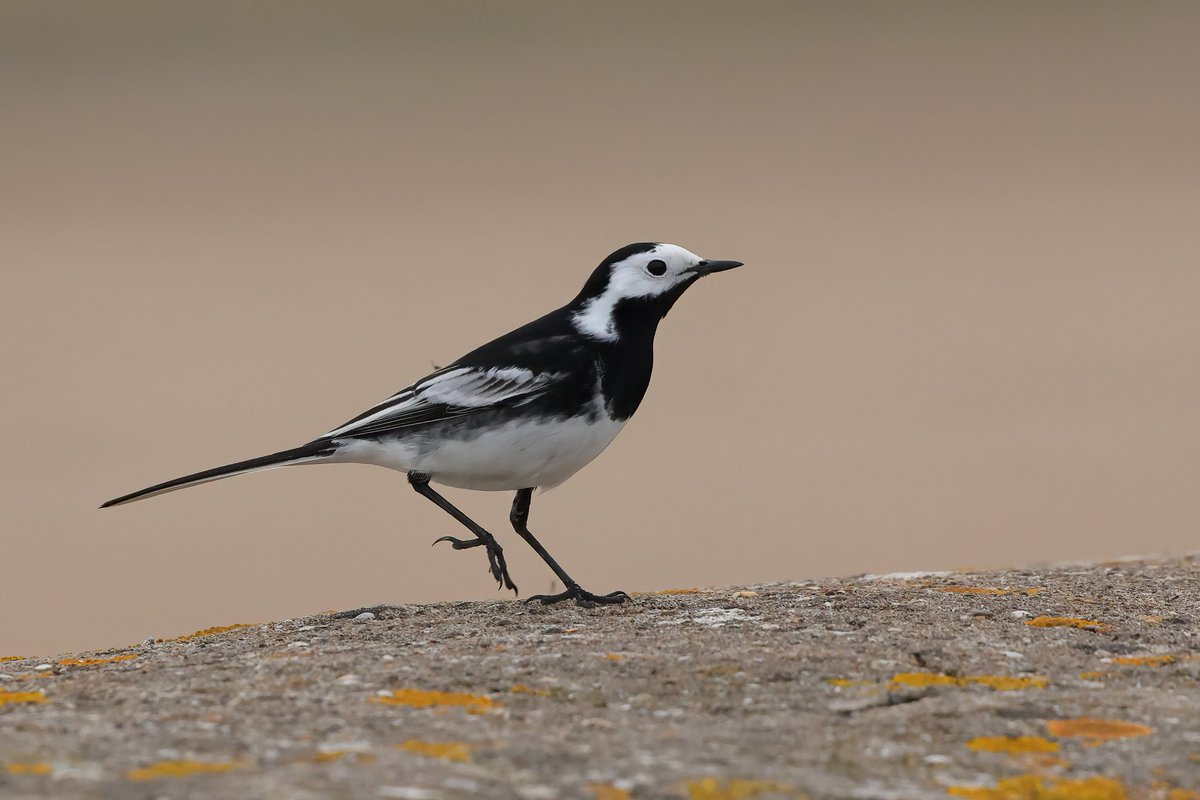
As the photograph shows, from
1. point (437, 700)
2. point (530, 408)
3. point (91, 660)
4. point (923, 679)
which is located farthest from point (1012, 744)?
point (91, 660)

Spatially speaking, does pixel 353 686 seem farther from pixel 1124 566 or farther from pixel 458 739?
pixel 1124 566

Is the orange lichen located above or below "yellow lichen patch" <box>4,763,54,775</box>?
above

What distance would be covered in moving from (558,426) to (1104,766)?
11.8 feet

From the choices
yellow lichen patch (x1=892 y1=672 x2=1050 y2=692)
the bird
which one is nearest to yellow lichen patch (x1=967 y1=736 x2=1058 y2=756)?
yellow lichen patch (x1=892 y1=672 x2=1050 y2=692)

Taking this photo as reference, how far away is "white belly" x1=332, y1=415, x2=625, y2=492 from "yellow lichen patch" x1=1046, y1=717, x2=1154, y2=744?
3.24 m

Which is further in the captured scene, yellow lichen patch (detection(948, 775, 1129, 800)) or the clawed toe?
the clawed toe

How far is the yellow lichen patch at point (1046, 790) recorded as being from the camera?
3146 millimetres

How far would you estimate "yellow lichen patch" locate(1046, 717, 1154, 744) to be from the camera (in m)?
3.68

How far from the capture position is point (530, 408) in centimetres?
659

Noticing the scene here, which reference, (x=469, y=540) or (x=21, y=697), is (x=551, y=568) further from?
(x=21, y=697)

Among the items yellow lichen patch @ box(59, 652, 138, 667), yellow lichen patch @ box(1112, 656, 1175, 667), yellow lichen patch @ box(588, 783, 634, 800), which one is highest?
yellow lichen patch @ box(59, 652, 138, 667)

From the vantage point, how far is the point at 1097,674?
4.49 meters

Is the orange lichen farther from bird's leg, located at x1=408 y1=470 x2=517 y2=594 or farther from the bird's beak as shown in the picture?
the bird's beak

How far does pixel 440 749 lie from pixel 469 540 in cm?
359
